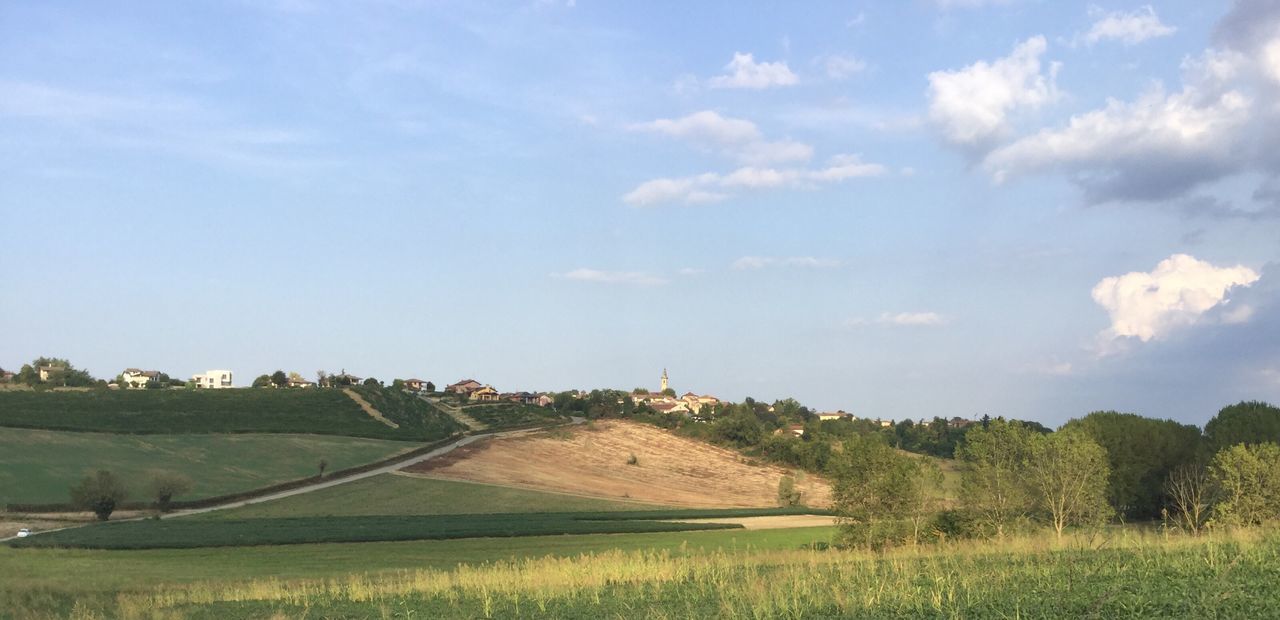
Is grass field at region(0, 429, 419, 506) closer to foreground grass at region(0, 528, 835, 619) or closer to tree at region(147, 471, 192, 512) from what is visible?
tree at region(147, 471, 192, 512)

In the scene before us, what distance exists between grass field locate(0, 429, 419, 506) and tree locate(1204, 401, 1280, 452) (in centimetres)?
9342

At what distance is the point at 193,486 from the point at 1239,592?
98903mm

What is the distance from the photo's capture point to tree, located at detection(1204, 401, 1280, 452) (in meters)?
81.5

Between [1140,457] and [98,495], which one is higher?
[1140,457]

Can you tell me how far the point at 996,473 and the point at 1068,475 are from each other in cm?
458

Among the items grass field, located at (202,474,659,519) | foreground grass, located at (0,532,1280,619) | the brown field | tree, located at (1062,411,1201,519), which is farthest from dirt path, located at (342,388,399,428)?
foreground grass, located at (0,532,1280,619)

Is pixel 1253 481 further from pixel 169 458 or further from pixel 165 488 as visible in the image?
pixel 169 458

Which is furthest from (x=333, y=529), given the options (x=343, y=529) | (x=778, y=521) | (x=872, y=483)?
(x=778, y=521)

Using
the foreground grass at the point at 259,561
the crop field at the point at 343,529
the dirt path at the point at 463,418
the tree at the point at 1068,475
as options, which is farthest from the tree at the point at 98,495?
the dirt path at the point at 463,418

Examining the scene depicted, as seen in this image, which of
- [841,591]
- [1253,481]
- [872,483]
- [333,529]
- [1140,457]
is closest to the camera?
[841,591]

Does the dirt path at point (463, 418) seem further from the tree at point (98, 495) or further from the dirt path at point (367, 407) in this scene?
the tree at point (98, 495)

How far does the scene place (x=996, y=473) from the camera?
58.3 m

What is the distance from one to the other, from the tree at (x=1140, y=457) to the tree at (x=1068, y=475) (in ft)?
60.6

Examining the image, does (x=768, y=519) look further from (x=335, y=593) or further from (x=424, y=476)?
(x=335, y=593)
